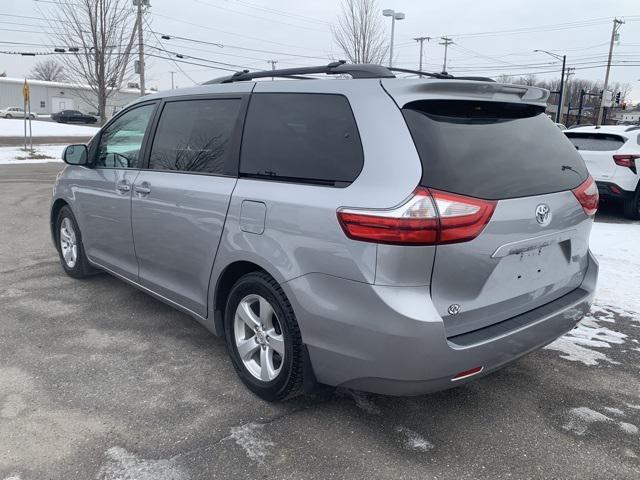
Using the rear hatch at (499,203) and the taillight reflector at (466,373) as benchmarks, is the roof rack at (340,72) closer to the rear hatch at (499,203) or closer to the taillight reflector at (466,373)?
the rear hatch at (499,203)

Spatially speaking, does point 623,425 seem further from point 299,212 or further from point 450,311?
point 299,212

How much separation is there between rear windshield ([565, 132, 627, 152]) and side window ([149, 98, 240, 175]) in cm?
755

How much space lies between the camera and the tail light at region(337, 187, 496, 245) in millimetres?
2355

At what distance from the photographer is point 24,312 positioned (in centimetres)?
448

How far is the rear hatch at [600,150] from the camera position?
9.04 m

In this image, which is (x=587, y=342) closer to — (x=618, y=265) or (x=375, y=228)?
(x=618, y=265)

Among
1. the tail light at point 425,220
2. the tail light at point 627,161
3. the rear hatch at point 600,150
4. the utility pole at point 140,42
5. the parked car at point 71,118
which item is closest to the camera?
the tail light at point 425,220

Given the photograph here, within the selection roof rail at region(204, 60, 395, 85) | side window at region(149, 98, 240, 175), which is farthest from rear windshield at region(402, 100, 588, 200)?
side window at region(149, 98, 240, 175)

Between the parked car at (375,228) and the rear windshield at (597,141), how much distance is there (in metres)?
6.78

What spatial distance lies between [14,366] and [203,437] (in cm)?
159

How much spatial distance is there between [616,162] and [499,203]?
7.65 metres

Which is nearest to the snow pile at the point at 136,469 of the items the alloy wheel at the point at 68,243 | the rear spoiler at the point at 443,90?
the rear spoiler at the point at 443,90

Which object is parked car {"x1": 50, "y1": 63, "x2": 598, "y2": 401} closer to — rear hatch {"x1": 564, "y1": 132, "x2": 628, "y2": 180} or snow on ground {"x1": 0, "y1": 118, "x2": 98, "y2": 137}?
rear hatch {"x1": 564, "y1": 132, "x2": 628, "y2": 180}

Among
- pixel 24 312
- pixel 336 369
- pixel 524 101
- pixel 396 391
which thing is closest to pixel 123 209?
pixel 24 312
